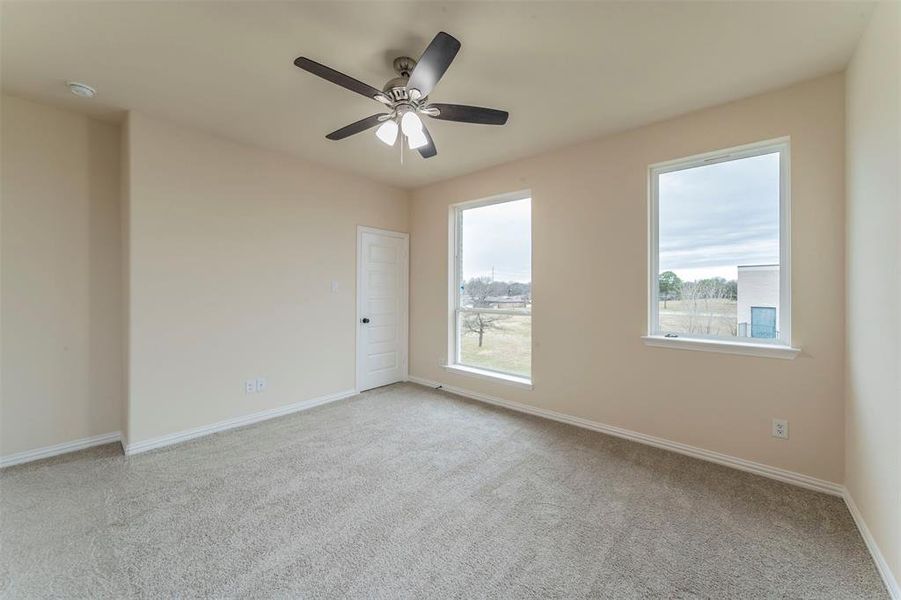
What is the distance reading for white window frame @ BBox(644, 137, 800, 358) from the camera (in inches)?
93.0

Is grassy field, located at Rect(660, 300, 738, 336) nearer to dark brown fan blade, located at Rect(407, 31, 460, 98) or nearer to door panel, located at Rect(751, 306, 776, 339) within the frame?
door panel, located at Rect(751, 306, 776, 339)

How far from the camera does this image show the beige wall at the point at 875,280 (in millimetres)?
1528

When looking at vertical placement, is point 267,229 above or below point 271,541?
above

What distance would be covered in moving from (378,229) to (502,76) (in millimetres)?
2554

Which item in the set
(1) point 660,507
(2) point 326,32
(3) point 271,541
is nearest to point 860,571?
(1) point 660,507

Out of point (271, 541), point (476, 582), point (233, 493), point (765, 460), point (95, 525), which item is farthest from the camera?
point (765, 460)

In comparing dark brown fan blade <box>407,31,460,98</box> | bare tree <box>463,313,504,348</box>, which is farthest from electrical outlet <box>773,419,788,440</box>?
dark brown fan blade <box>407,31,460,98</box>

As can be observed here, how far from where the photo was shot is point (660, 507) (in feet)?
6.72

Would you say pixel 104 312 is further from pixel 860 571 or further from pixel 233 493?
pixel 860 571

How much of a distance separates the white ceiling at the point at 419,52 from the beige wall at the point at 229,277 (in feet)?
1.69

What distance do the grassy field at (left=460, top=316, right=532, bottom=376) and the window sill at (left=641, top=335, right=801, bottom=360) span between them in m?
1.20

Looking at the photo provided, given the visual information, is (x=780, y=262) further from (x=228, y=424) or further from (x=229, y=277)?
(x=228, y=424)

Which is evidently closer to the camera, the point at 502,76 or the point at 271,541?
the point at 271,541

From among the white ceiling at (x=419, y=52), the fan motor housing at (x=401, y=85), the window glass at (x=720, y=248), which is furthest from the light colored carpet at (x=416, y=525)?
the white ceiling at (x=419, y=52)
